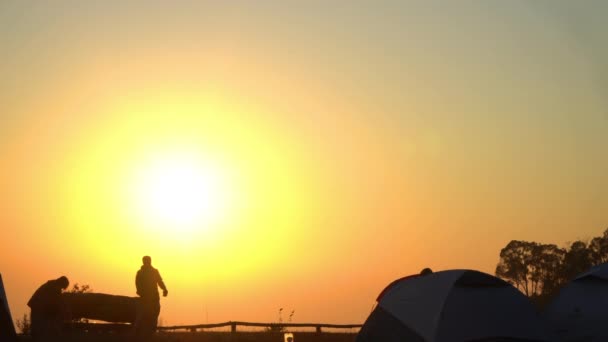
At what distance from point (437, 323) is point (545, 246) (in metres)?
46.1

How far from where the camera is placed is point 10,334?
2039 centimetres

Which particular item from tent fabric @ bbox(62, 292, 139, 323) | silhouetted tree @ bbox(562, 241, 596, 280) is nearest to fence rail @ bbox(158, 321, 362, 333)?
tent fabric @ bbox(62, 292, 139, 323)

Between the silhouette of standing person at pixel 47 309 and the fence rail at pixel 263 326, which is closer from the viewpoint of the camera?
the silhouette of standing person at pixel 47 309

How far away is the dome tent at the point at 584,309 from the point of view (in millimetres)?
19984

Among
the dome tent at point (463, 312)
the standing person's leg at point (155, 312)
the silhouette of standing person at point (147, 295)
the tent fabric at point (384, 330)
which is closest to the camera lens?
the dome tent at point (463, 312)

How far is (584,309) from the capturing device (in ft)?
67.2

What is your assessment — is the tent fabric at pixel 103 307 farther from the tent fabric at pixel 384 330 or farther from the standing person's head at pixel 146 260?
the tent fabric at pixel 384 330

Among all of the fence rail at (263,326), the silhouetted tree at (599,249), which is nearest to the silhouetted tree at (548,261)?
the silhouetted tree at (599,249)

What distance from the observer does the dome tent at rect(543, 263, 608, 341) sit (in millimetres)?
19984

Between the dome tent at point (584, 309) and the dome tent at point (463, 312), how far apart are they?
243 cm

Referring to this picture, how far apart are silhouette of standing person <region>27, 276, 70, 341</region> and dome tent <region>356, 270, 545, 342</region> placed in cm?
894

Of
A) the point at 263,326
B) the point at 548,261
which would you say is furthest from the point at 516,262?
the point at 263,326

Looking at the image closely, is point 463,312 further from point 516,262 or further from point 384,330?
point 516,262

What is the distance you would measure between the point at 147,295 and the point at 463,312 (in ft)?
30.5
